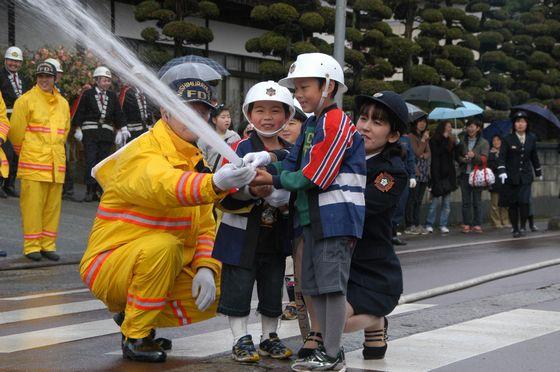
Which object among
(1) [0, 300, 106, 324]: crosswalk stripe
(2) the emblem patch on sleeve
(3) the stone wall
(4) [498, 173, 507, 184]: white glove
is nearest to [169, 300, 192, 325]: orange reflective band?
(2) the emblem patch on sleeve

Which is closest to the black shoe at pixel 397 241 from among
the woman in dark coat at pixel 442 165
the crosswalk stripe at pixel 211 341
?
the woman in dark coat at pixel 442 165

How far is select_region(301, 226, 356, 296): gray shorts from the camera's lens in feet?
18.7

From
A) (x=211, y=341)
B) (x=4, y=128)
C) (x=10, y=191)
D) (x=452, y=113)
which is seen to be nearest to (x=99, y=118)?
(x=10, y=191)

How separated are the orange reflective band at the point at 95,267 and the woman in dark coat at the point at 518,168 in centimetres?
1192

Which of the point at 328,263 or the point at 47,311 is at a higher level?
the point at 328,263

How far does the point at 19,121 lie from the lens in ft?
36.7

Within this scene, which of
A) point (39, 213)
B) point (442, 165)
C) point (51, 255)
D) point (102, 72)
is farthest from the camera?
point (442, 165)

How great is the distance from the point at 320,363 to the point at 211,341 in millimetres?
1325

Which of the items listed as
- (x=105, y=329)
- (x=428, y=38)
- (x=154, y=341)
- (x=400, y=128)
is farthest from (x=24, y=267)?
(x=428, y=38)

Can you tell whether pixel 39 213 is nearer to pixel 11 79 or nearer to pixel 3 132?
pixel 3 132

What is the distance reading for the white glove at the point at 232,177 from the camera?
5605mm

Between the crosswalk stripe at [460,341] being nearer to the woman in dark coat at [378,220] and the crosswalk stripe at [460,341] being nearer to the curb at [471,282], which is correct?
the woman in dark coat at [378,220]

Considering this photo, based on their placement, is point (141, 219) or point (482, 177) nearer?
point (141, 219)

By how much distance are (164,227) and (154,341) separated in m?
0.74
